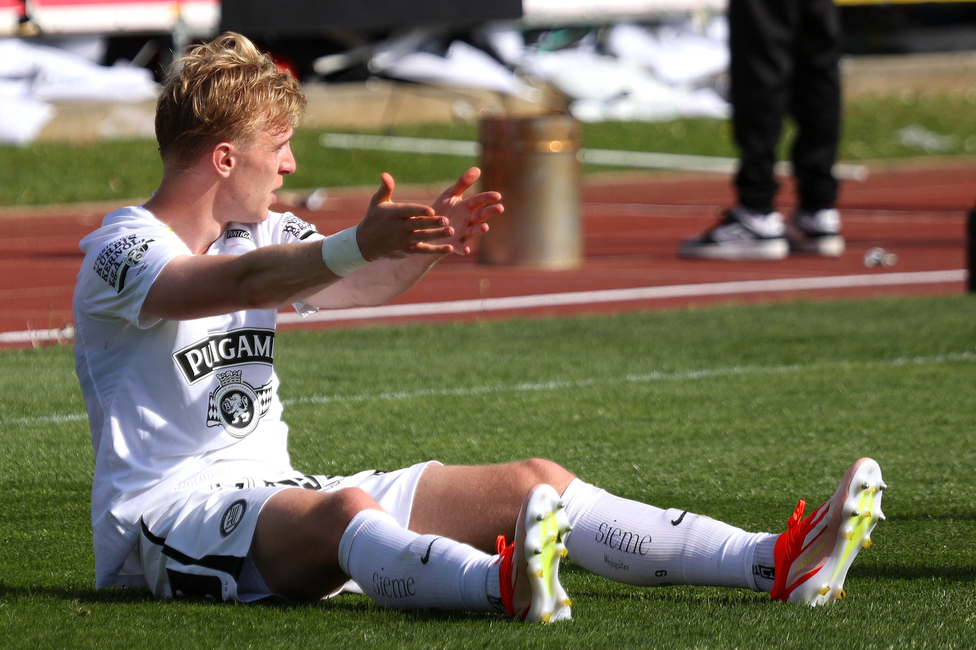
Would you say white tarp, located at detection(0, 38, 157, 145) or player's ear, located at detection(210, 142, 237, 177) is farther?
white tarp, located at detection(0, 38, 157, 145)

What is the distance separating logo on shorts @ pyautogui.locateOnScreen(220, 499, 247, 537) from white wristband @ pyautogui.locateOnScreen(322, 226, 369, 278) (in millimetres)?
554

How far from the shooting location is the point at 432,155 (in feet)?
59.6

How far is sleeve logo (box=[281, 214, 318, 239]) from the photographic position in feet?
11.2

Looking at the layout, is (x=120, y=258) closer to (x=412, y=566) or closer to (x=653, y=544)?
(x=412, y=566)

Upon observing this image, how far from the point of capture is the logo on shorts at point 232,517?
3031 millimetres

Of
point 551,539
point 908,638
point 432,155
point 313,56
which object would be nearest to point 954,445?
point 908,638

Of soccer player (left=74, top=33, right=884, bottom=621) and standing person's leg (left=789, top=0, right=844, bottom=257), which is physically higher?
soccer player (left=74, top=33, right=884, bottom=621)

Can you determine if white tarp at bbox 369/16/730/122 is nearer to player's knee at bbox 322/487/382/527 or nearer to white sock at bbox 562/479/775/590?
white sock at bbox 562/479/775/590

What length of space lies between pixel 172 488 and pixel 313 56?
21.2 m

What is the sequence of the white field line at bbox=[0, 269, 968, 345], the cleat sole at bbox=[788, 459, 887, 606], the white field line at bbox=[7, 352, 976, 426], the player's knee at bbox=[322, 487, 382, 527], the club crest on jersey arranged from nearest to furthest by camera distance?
the cleat sole at bbox=[788, 459, 887, 606]
the player's knee at bbox=[322, 487, 382, 527]
the club crest on jersey
the white field line at bbox=[7, 352, 976, 426]
the white field line at bbox=[0, 269, 968, 345]

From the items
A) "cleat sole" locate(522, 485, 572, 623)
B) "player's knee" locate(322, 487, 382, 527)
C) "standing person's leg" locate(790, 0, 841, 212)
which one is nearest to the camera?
"cleat sole" locate(522, 485, 572, 623)

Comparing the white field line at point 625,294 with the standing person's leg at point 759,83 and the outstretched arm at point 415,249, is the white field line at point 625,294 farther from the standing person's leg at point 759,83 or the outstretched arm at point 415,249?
the outstretched arm at point 415,249

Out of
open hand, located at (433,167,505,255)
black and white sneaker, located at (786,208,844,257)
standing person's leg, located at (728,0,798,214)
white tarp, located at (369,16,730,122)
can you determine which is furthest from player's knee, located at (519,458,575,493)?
white tarp, located at (369,16,730,122)

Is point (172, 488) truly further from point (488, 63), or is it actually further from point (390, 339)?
point (488, 63)
